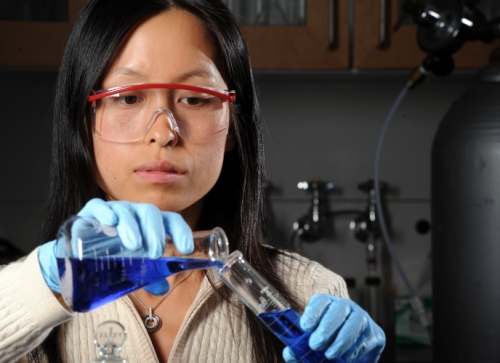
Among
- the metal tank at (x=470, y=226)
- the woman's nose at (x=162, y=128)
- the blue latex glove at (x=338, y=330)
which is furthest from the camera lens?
the metal tank at (x=470, y=226)

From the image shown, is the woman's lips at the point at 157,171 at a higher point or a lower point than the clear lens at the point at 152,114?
lower

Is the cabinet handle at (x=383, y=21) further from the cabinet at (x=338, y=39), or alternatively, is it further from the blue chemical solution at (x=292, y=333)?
the blue chemical solution at (x=292, y=333)

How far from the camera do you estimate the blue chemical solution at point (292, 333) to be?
0.70m

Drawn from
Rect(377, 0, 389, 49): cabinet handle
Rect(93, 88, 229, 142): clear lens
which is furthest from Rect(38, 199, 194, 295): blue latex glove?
Rect(377, 0, 389, 49): cabinet handle

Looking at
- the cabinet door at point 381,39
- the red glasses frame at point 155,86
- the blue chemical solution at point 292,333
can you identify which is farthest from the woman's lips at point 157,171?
the cabinet door at point 381,39

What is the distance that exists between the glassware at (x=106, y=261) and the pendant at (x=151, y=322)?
Result: 0.41m

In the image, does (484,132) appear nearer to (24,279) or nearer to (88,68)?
(88,68)

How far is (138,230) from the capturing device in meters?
0.70

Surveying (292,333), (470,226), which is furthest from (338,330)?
(470,226)

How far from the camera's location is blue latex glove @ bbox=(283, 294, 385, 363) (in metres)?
0.74

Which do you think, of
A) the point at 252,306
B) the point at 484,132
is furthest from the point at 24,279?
the point at 484,132

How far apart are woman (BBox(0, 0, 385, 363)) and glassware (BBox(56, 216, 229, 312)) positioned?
8cm

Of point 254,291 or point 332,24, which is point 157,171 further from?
point 332,24

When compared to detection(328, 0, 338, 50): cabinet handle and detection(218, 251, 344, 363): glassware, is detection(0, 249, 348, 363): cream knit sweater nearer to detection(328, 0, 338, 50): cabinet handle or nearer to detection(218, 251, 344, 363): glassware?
detection(218, 251, 344, 363): glassware
